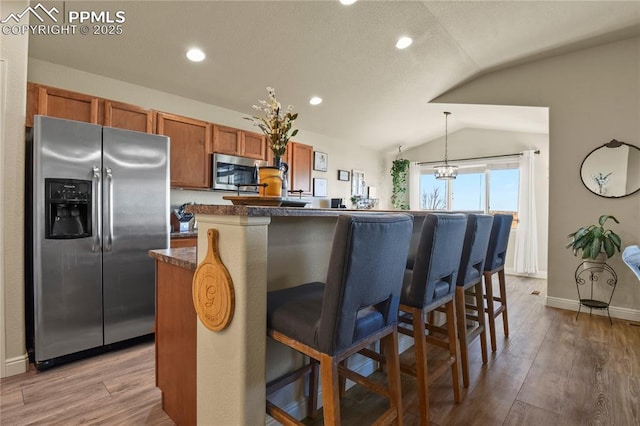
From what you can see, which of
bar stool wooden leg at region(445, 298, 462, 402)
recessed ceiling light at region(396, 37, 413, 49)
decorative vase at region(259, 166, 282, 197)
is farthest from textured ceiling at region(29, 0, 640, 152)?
bar stool wooden leg at region(445, 298, 462, 402)

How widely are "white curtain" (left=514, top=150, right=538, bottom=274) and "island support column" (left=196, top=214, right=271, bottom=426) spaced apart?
19.2 ft

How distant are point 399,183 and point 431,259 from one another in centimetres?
559

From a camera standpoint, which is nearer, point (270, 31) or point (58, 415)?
point (58, 415)

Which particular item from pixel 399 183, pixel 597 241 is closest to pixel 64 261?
pixel 597 241

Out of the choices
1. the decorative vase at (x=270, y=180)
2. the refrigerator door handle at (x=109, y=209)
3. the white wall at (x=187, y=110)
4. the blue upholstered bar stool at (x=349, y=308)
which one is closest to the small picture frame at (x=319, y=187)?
the white wall at (x=187, y=110)

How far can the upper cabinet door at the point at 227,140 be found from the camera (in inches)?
144

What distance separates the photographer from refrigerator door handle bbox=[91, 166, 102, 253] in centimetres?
241

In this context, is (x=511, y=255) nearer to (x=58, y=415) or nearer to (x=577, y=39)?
(x=577, y=39)

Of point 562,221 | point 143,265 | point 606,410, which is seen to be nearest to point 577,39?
point 562,221

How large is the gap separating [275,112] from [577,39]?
13.3 ft

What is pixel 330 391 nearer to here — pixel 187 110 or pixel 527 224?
pixel 187 110

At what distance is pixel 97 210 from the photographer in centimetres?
242

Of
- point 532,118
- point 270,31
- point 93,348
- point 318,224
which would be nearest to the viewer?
point 318,224

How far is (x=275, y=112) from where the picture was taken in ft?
4.66
